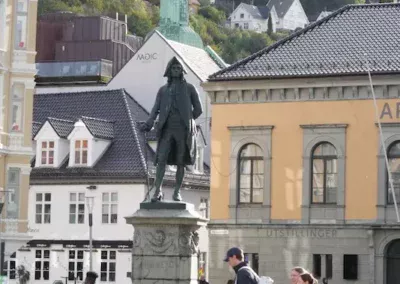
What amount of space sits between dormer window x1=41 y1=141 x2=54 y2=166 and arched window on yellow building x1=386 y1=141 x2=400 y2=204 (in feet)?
63.6

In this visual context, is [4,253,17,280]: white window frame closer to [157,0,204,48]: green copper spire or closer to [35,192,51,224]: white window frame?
[35,192,51,224]: white window frame

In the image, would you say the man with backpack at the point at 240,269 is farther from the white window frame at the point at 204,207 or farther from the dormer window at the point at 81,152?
the white window frame at the point at 204,207

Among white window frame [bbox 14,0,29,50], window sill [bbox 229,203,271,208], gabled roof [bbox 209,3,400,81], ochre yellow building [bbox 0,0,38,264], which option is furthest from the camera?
white window frame [bbox 14,0,29,50]

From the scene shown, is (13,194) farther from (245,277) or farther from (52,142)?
(245,277)

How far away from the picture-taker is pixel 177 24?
106 metres

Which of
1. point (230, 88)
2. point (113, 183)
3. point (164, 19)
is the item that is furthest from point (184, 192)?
point (164, 19)

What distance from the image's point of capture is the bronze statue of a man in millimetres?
31531

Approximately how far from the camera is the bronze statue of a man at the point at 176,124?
31.5 m

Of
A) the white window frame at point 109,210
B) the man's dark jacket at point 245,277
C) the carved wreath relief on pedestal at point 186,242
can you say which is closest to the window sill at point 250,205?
the white window frame at point 109,210

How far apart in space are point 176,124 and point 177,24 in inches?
2960

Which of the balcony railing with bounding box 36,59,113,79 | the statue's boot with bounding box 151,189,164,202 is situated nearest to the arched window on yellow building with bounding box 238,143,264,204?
the statue's boot with bounding box 151,189,164,202

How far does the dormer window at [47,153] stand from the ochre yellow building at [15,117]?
43.9 feet

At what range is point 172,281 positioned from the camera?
3086 cm

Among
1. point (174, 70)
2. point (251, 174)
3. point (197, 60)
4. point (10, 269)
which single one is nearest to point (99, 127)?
point (10, 269)
